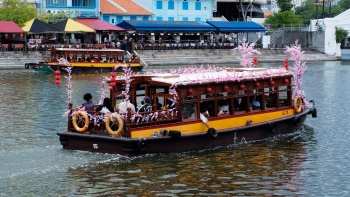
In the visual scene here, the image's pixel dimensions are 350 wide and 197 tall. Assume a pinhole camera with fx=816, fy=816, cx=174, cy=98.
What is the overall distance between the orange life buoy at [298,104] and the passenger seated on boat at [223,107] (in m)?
3.41

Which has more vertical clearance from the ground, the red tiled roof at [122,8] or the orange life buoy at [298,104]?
the red tiled roof at [122,8]

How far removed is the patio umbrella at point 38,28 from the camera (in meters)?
61.0

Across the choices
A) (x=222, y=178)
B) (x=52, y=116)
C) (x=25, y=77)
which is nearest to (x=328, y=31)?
(x=25, y=77)

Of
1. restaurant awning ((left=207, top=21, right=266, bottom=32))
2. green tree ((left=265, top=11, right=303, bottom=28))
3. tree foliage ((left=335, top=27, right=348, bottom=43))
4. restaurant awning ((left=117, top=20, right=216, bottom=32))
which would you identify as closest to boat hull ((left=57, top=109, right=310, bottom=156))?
restaurant awning ((left=117, top=20, right=216, bottom=32))

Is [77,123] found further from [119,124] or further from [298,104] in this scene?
[298,104]

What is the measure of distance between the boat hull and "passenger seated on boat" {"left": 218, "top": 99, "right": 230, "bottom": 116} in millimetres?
614

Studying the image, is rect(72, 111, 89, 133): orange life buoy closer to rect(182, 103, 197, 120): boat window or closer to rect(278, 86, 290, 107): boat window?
rect(182, 103, 197, 120): boat window

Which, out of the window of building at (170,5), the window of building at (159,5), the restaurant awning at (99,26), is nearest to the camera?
the restaurant awning at (99,26)

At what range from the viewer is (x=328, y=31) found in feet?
271

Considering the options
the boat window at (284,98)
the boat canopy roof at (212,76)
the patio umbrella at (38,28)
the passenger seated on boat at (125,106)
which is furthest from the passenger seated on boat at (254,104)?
the patio umbrella at (38,28)

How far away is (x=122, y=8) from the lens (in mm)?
77938

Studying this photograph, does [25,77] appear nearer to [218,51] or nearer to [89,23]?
[89,23]

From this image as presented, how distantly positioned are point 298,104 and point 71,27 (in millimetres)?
39230

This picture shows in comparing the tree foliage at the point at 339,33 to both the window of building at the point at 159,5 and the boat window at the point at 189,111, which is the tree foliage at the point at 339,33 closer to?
the window of building at the point at 159,5
